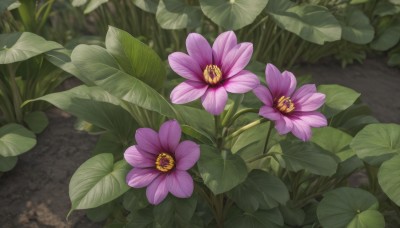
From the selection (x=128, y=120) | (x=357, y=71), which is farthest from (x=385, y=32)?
(x=128, y=120)

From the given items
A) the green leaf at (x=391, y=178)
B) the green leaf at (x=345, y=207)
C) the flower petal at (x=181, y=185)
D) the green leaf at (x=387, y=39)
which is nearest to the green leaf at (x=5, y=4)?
the flower petal at (x=181, y=185)

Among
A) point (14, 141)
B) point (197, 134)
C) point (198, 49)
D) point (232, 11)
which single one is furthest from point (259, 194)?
point (14, 141)

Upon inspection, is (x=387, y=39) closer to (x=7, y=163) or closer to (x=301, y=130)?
(x=301, y=130)

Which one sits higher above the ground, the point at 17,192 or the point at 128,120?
the point at 128,120

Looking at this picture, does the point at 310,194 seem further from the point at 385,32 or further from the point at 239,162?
the point at 385,32

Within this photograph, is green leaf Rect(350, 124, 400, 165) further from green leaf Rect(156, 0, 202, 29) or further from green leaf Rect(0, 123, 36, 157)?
green leaf Rect(0, 123, 36, 157)

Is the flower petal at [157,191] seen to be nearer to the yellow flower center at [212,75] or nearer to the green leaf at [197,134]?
the green leaf at [197,134]
